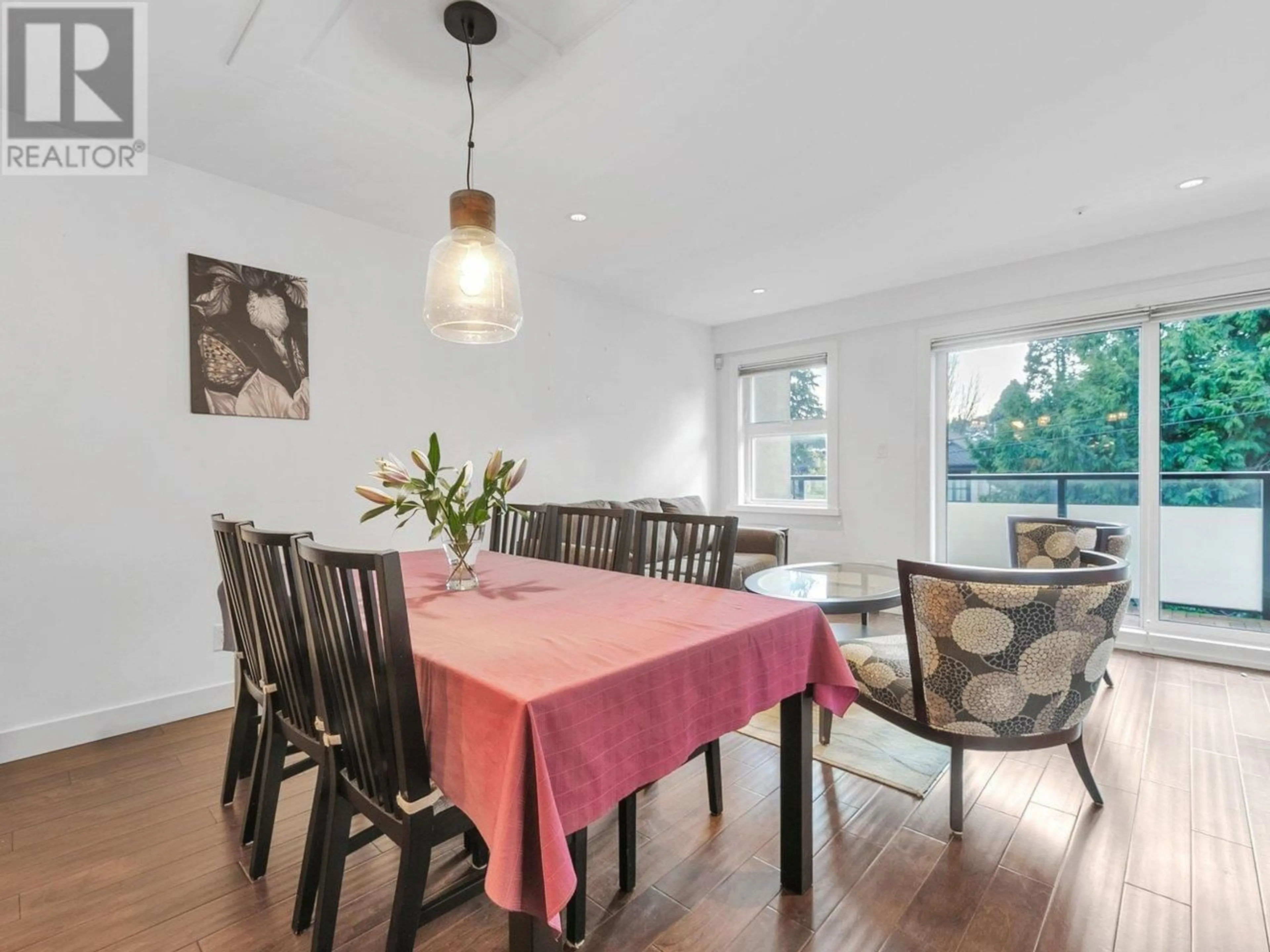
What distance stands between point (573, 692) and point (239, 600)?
47.6 inches

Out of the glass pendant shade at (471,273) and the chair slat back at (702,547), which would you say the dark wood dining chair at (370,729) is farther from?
the chair slat back at (702,547)

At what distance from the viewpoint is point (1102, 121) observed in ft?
7.39

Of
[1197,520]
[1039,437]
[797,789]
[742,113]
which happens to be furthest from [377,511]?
[1197,520]

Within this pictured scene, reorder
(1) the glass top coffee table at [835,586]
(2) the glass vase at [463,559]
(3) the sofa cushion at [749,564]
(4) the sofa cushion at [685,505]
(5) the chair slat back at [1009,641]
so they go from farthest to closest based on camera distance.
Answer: (4) the sofa cushion at [685,505]
(3) the sofa cushion at [749,564]
(1) the glass top coffee table at [835,586]
(2) the glass vase at [463,559]
(5) the chair slat back at [1009,641]

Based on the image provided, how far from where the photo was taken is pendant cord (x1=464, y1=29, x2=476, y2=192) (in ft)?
5.68

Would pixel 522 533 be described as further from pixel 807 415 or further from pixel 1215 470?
pixel 1215 470

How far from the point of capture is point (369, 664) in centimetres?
109

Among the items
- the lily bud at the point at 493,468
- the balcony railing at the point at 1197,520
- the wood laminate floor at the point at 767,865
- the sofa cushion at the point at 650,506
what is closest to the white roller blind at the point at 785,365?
the sofa cushion at the point at 650,506

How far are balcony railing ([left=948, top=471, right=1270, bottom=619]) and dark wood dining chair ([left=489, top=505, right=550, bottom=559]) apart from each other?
341 cm

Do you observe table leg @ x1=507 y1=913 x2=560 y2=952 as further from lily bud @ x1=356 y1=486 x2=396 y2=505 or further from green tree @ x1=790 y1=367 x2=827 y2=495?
green tree @ x1=790 y1=367 x2=827 y2=495

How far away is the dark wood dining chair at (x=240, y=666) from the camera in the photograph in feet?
5.13

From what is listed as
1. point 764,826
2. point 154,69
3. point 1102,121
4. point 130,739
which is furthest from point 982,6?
point 130,739

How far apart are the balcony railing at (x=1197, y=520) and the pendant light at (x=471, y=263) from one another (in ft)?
12.4

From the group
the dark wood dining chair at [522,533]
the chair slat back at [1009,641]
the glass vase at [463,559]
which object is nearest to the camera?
the chair slat back at [1009,641]
